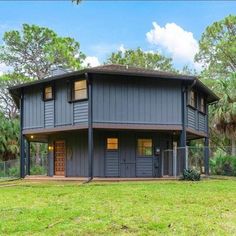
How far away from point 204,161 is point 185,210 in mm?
14934

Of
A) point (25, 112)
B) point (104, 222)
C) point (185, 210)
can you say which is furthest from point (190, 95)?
point (104, 222)

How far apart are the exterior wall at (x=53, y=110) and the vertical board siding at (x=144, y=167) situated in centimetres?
415

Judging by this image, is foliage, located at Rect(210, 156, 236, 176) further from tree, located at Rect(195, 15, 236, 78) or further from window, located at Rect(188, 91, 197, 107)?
tree, located at Rect(195, 15, 236, 78)

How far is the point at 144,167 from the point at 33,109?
22.1ft

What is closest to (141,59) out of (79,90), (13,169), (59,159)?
(13,169)

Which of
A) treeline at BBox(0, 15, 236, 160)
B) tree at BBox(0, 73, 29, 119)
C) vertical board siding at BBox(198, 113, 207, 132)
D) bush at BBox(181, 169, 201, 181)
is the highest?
treeline at BBox(0, 15, 236, 160)

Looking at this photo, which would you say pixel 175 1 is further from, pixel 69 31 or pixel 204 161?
pixel 69 31

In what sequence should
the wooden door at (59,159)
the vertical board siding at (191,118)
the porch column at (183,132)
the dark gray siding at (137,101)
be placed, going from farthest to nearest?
the wooden door at (59,159), the vertical board siding at (191,118), the porch column at (183,132), the dark gray siding at (137,101)

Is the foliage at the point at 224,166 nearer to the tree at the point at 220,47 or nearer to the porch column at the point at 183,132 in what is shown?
the porch column at the point at 183,132

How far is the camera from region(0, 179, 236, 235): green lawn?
7895 millimetres

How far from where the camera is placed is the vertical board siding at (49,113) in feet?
69.8

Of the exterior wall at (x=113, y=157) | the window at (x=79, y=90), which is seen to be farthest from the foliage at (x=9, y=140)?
the window at (x=79, y=90)

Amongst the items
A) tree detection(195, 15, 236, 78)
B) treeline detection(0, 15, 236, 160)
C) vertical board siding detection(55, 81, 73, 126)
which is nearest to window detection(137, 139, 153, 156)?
vertical board siding detection(55, 81, 73, 126)

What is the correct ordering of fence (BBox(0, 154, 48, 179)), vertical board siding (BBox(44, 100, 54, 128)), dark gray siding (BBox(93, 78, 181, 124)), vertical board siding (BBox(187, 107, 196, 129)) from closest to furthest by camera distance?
dark gray siding (BBox(93, 78, 181, 124)), vertical board siding (BBox(44, 100, 54, 128)), vertical board siding (BBox(187, 107, 196, 129)), fence (BBox(0, 154, 48, 179))
